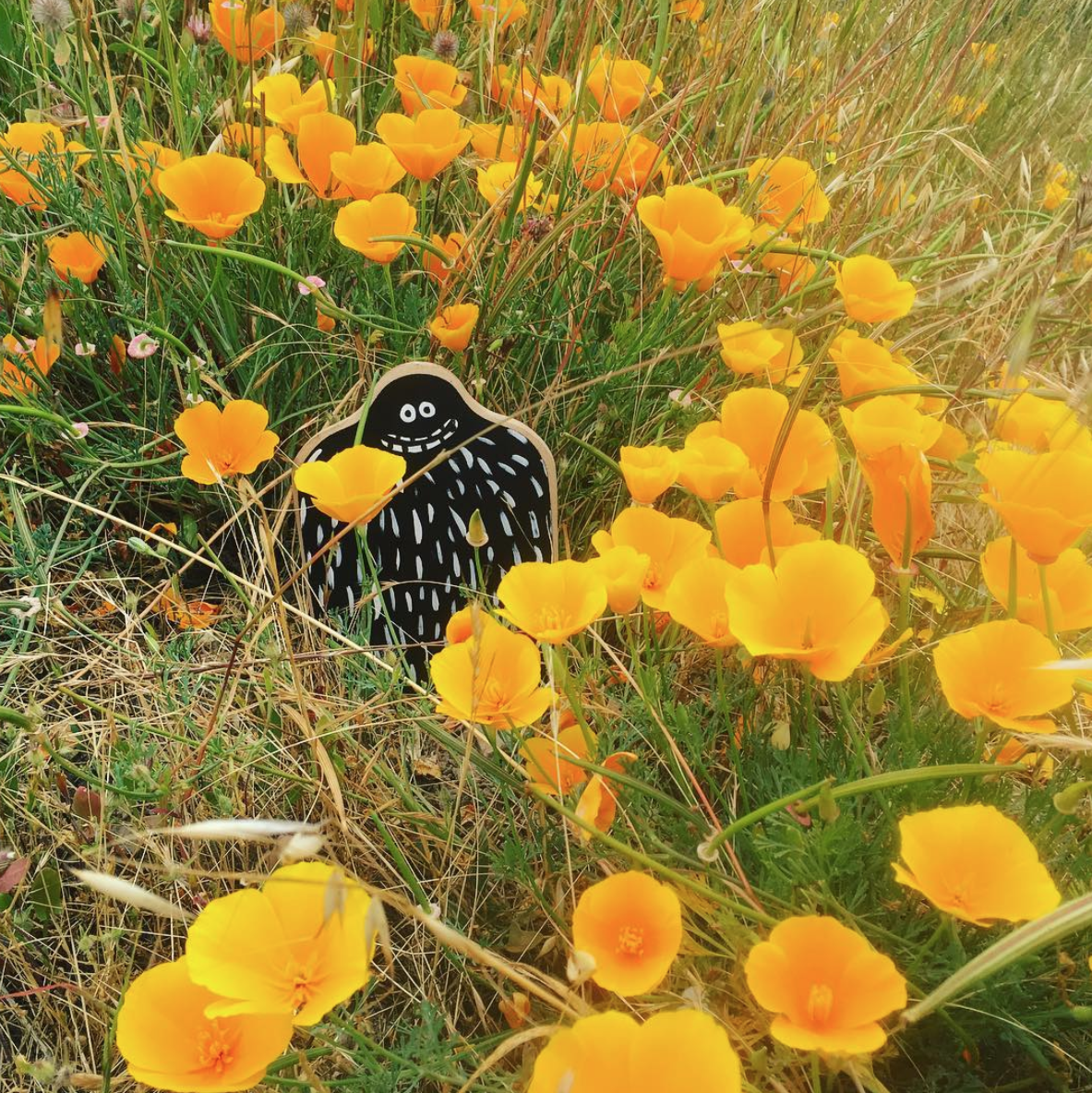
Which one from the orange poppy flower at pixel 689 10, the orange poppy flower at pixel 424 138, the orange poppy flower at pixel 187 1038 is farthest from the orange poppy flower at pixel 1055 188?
the orange poppy flower at pixel 187 1038

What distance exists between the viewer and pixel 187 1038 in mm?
732

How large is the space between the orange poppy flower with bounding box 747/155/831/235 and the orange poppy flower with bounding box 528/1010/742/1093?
1.04 meters

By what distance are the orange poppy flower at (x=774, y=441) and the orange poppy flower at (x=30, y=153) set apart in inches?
37.7

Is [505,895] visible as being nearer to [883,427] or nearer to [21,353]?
[883,427]

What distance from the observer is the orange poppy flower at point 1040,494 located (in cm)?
78

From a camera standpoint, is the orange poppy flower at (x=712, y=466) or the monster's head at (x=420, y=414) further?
the monster's head at (x=420, y=414)

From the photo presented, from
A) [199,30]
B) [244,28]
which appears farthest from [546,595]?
[199,30]

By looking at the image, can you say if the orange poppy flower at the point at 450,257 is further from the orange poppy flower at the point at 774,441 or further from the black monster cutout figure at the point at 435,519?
the orange poppy flower at the point at 774,441

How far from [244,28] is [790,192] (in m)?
0.85

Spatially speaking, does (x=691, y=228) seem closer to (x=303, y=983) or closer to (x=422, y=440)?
(x=422, y=440)

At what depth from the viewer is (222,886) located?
1089 mm

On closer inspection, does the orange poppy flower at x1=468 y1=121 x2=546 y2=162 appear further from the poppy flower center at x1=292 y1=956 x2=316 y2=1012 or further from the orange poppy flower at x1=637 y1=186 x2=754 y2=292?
the poppy flower center at x1=292 y1=956 x2=316 y2=1012

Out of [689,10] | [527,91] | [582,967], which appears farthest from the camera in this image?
[689,10]

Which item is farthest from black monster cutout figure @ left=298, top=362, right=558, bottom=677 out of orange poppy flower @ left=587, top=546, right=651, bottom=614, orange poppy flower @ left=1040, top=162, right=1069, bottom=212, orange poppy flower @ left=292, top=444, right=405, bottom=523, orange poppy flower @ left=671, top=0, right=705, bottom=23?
orange poppy flower @ left=1040, top=162, right=1069, bottom=212
